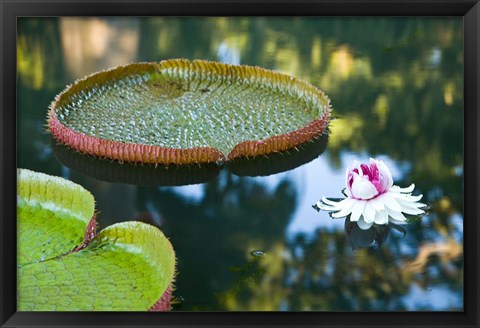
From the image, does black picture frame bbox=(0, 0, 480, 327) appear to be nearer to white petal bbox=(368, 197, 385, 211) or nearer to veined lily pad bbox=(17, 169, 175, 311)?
veined lily pad bbox=(17, 169, 175, 311)

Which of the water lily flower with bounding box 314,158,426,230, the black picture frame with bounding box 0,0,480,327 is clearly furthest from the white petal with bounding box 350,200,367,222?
the black picture frame with bounding box 0,0,480,327

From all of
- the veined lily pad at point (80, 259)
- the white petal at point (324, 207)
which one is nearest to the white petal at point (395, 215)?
the white petal at point (324, 207)

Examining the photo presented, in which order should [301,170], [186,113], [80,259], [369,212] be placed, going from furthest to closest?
[186,113] < [301,170] < [369,212] < [80,259]

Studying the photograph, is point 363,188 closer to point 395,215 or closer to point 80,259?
point 395,215

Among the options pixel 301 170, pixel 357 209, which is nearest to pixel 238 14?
pixel 301 170

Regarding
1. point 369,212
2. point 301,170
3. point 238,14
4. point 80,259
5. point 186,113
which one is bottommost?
point 80,259

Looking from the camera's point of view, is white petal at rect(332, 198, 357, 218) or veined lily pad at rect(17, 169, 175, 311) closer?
veined lily pad at rect(17, 169, 175, 311)
